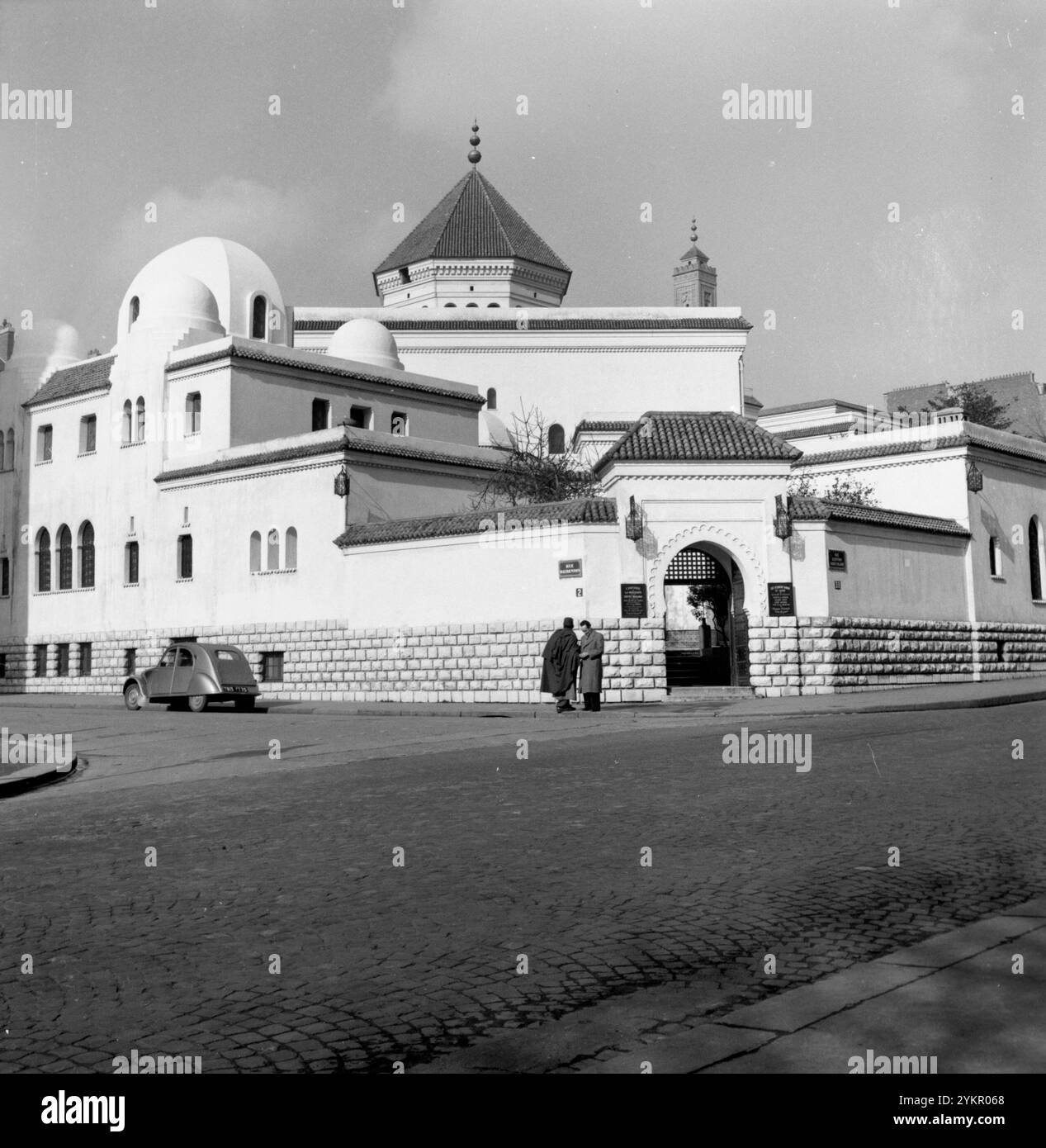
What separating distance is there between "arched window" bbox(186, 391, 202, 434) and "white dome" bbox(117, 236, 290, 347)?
466cm

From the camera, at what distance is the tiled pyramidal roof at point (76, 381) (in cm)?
3959

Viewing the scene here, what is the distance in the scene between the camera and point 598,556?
2628cm

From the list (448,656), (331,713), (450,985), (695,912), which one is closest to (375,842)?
(695,912)

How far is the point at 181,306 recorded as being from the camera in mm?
38438

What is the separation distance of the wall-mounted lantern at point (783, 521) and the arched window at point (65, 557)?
2400cm

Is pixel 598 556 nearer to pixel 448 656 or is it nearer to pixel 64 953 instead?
pixel 448 656

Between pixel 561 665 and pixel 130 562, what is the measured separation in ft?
62.1

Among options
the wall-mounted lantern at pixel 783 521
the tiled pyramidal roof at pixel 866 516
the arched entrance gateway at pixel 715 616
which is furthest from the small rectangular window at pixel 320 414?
the wall-mounted lantern at pixel 783 521

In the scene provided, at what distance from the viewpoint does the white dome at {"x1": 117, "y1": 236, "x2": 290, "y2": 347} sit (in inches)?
1639

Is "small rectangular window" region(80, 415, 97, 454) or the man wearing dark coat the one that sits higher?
"small rectangular window" region(80, 415, 97, 454)

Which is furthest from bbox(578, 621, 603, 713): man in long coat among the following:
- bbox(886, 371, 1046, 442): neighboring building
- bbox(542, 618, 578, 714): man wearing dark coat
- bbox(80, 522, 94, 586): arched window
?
bbox(886, 371, 1046, 442): neighboring building

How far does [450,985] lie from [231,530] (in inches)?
1201

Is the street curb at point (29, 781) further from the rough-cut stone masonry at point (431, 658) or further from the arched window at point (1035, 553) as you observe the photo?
the arched window at point (1035, 553)

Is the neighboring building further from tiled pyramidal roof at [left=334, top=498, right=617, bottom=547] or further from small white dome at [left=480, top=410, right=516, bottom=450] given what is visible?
tiled pyramidal roof at [left=334, top=498, right=617, bottom=547]
